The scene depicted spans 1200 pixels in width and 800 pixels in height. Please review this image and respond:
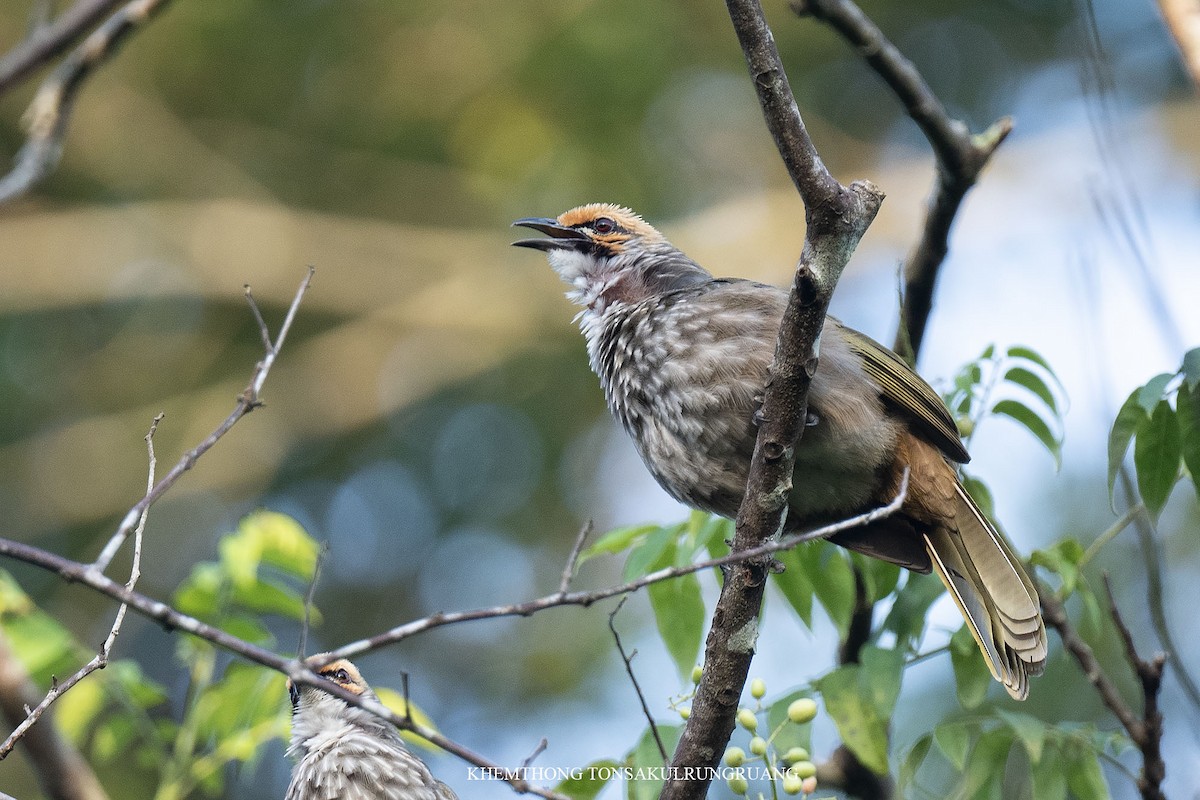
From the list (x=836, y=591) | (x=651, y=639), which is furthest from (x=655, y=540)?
(x=651, y=639)

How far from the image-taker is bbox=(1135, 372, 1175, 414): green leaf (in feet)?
11.2

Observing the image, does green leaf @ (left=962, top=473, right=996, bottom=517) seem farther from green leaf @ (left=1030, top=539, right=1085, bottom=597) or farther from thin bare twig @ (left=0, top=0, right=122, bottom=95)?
thin bare twig @ (left=0, top=0, right=122, bottom=95)

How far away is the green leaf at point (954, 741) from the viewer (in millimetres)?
3400

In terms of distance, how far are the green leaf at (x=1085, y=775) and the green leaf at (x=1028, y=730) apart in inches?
7.5

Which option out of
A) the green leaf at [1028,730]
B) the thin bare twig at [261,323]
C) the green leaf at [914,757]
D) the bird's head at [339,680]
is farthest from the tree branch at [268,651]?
the bird's head at [339,680]

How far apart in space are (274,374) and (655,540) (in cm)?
707

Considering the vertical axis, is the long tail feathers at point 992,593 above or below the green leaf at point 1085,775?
above

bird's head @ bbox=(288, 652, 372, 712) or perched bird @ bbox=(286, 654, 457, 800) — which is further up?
bird's head @ bbox=(288, 652, 372, 712)

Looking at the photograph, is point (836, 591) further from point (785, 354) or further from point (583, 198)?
point (583, 198)

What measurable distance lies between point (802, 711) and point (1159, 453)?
1.35 metres

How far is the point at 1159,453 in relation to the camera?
3543 mm

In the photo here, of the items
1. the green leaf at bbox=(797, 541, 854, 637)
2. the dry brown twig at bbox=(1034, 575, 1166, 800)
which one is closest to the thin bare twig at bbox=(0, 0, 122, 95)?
the green leaf at bbox=(797, 541, 854, 637)

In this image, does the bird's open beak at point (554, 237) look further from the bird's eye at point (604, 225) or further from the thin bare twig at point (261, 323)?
the thin bare twig at point (261, 323)

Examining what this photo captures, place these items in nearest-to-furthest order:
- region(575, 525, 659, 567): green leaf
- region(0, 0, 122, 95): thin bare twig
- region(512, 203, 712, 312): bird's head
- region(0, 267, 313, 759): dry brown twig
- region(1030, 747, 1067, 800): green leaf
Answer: region(0, 267, 313, 759): dry brown twig < region(0, 0, 122, 95): thin bare twig < region(1030, 747, 1067, 800): green leaf < region(575, 525, 659, 567): green leaf < region(512, 203, 712, 312): bird's head
